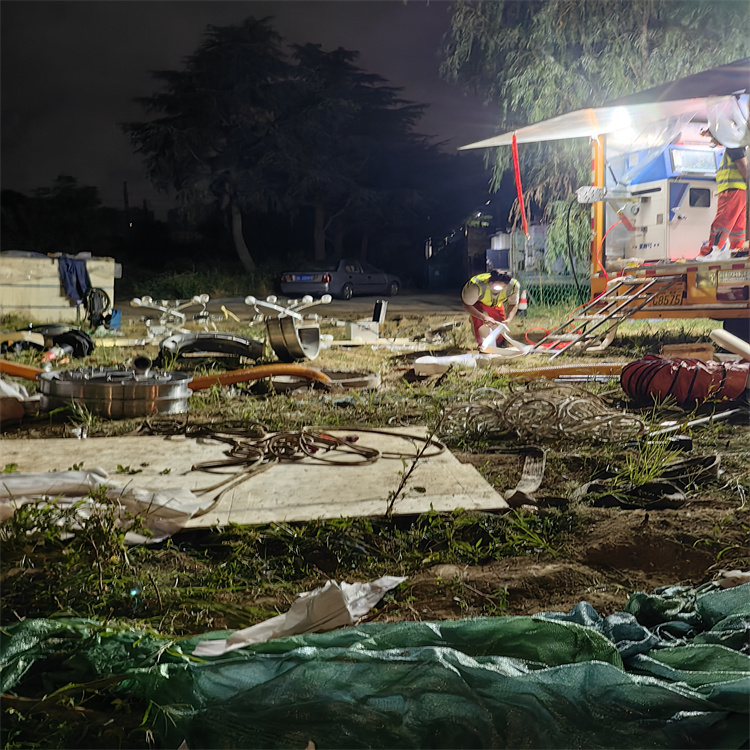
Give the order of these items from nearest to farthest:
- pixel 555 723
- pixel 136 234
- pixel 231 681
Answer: pixel 555 723
pixel 231 681
pixel 136 234

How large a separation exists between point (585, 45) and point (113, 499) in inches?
360

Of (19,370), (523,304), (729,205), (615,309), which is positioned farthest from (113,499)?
(729,205)

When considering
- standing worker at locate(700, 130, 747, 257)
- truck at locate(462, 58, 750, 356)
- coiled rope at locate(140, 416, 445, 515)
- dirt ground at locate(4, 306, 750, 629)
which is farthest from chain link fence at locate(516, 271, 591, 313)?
dirt ground at locate(4, 306, 750, 629)

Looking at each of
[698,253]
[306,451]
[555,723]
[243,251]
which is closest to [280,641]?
[555,723]

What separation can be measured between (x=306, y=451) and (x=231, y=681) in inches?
74.2

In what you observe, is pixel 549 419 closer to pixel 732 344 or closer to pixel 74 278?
pixel 732 344

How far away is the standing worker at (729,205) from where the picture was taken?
7080 millimetres

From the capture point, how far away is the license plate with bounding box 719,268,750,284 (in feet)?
19.9

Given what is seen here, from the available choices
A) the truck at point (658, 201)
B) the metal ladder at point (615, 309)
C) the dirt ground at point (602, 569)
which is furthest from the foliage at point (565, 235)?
the dirt ground at point (602, 569)

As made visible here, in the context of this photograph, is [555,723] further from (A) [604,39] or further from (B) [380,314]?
(A) [604,39]

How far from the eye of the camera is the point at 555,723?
125cm

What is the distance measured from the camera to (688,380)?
13.8 ft

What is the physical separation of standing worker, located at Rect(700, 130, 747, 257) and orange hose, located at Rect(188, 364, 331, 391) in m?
4.31

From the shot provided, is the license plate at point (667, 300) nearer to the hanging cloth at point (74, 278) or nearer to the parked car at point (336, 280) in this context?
the hanging cloth at point (74, 278)
